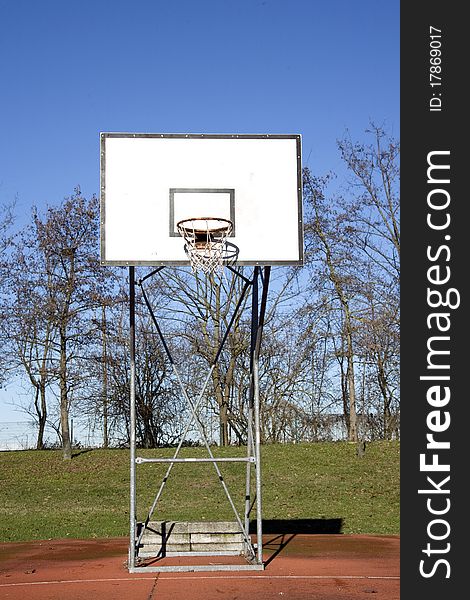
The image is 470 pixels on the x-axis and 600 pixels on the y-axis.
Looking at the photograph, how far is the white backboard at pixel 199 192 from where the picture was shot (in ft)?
32.0

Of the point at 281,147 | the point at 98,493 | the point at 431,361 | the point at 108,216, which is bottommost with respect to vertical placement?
the point at 98,493

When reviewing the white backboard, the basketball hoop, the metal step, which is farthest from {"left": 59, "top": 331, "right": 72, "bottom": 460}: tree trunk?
the basketball hoop

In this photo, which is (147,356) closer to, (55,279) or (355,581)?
(55,279)

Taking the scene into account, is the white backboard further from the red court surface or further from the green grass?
the green grass

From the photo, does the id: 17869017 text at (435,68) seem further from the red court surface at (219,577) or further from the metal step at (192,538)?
the metal step at (192,538)

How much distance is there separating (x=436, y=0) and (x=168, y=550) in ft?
23.3

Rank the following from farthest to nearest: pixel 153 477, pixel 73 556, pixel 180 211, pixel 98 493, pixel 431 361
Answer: pixel 153 477 → pixel 98 493 → pixel 73 556 → pixel 180 211 → pixel 431 361

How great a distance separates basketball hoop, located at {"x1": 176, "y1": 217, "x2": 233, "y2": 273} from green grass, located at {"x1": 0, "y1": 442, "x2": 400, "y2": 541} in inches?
271

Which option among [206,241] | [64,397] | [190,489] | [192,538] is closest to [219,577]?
[192,538]

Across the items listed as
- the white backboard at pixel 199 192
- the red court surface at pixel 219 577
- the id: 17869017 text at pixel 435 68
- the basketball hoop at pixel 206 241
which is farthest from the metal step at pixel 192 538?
the id: 17869017 text at pixel 435 68

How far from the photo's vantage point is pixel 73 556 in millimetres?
11508

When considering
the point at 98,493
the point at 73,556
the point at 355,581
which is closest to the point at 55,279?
the point at 98,493

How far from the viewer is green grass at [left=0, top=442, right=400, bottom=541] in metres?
16.3

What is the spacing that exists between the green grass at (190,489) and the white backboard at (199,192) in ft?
22.7
